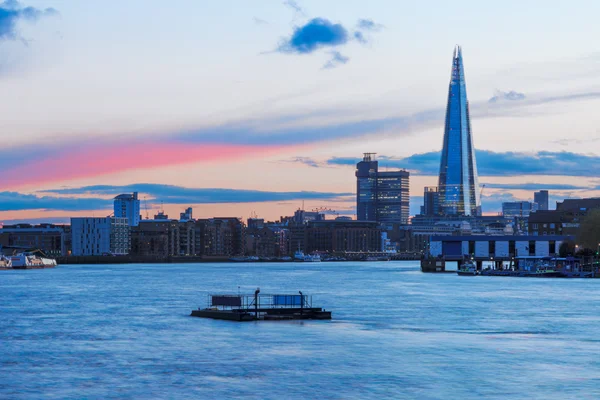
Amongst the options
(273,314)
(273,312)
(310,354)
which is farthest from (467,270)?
(310,354)

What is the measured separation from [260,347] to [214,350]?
2.53m

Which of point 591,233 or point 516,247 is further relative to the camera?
point 516,247

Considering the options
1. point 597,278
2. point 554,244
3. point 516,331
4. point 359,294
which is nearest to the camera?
point 516,331

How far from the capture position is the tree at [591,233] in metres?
168

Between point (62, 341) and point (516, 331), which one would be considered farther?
point (516, 331)

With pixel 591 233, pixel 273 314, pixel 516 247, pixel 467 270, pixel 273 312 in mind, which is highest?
pixel 591 233

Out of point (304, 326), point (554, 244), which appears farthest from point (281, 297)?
point (554, 244)

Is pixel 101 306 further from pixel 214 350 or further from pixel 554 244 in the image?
pixel 554 244

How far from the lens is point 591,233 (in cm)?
16862

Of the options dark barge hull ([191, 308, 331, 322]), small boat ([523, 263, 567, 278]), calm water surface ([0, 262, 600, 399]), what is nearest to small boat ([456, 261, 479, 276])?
small boat ([523, 263, 567, 278])

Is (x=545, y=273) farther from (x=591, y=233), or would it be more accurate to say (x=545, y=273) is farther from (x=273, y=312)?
(x=273, y=312)

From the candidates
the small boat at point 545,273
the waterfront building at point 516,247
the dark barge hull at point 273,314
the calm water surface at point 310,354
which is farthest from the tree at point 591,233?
the dark barge hull at point 273,314

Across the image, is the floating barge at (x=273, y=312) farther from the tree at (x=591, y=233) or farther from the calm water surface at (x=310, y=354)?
the tree at (x=591, y=233)

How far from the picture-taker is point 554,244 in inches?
7781
